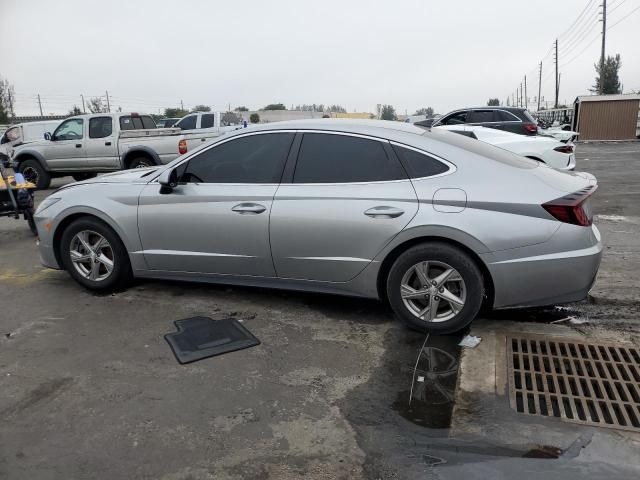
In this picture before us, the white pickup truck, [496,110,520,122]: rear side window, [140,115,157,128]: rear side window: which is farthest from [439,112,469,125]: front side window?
[140,115,157,128]: rear side window

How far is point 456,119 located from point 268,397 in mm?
13311

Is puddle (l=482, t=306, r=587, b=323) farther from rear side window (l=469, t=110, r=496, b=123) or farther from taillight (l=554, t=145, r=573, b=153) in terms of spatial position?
rear side window (l=469, t=110, r=496, b=123)

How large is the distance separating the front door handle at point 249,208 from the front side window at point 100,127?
31.9ft

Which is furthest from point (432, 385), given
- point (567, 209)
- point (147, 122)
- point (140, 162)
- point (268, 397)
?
point (147, 122)

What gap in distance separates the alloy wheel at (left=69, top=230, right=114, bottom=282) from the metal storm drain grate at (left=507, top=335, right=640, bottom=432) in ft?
12.1

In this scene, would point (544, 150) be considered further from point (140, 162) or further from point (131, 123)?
point (131, 123)

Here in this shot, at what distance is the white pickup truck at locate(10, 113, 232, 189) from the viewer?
473 inches

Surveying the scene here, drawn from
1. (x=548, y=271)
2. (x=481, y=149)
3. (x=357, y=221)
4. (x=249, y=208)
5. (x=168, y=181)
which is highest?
(x=481, y=149)

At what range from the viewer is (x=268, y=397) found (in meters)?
3.19

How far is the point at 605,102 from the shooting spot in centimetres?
2861

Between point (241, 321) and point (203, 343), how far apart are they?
0.47m

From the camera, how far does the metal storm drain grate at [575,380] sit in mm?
2953

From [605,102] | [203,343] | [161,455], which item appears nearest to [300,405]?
[161,455]

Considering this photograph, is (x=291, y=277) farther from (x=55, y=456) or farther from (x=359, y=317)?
(x=55, y=456)
